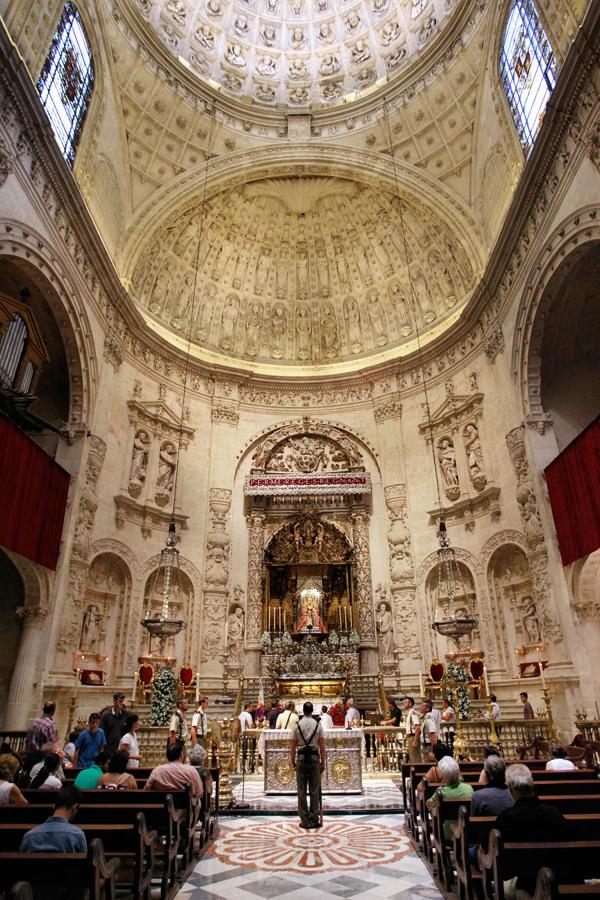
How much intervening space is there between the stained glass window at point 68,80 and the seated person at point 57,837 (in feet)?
50.8

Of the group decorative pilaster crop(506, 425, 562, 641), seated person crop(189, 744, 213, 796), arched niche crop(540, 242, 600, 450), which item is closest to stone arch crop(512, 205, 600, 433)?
arched niche crop(540, 242, 600, 450)

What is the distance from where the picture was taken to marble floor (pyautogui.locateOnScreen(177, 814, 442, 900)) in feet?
17.3

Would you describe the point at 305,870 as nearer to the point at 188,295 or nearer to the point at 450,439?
the point at 450,439

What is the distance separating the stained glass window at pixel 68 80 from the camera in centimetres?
1434

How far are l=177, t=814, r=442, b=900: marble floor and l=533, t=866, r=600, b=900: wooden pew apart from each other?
9.36 feet

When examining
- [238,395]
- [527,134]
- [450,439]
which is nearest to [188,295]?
[238,395]

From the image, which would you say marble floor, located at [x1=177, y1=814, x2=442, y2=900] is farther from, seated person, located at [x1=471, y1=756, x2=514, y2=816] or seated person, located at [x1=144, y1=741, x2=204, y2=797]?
seated person, located at [x1=471, y1=756, x2=514, y2=816]

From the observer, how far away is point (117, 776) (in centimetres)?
617

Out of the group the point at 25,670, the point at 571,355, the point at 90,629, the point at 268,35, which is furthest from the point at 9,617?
the point at 268,35

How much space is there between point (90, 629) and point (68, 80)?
1579 centimetres

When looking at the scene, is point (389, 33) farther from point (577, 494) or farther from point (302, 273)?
point (577, 494)

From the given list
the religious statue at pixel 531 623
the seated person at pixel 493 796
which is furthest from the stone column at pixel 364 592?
the seated person at pixel 493 796

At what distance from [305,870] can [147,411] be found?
649 inches

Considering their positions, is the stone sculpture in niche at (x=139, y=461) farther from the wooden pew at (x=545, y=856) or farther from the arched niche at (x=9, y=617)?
the wooden pew at (x=545, y=856)
